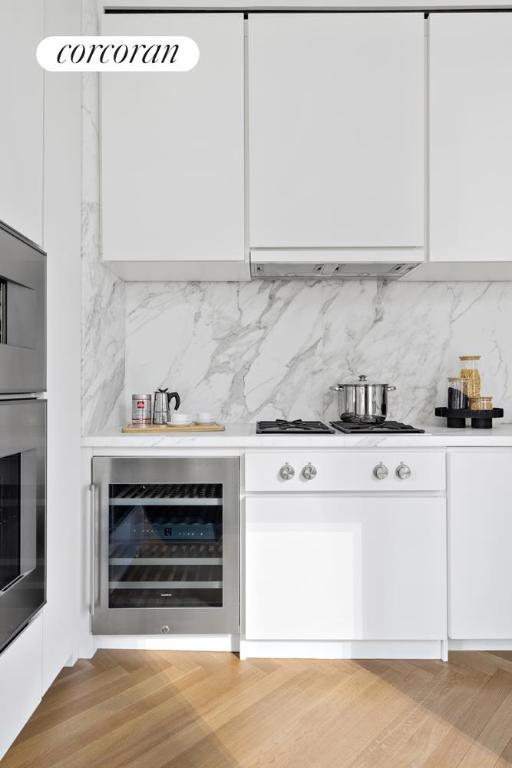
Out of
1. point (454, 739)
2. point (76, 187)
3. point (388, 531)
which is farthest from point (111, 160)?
point (454, 739)

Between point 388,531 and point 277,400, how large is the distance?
0.85 meters

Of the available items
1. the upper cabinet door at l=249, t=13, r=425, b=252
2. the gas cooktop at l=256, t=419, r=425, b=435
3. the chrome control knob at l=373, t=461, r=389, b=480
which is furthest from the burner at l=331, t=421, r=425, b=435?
the upper cabinet door at l=249, t=13, r=425, b=252

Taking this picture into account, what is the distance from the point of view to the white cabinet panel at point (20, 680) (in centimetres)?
124

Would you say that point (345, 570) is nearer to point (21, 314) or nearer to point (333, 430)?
point (333, 430)

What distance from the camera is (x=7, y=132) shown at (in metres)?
1.24

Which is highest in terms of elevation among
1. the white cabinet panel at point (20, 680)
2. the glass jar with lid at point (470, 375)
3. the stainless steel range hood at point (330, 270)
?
the stainless steel range hood at point (330, 270)

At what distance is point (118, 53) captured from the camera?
187 centimetres

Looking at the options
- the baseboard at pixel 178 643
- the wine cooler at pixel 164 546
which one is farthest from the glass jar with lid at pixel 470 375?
the baseboard at pixel 178 643

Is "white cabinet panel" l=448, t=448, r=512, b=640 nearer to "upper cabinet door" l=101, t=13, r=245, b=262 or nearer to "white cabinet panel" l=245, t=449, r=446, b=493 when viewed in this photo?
"white cabinet panel" l=245, t=449, r=446, b=493

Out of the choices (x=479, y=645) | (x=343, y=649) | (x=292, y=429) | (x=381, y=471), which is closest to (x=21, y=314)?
(x=292, y=429)

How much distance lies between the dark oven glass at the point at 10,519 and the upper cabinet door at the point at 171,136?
3.27 ft

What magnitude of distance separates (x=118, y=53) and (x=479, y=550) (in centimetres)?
227

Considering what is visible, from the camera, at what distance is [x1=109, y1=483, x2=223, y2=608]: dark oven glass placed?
184 cm

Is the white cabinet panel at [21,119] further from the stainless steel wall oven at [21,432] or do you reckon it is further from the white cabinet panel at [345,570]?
the white cabinet panel at [345,570]
